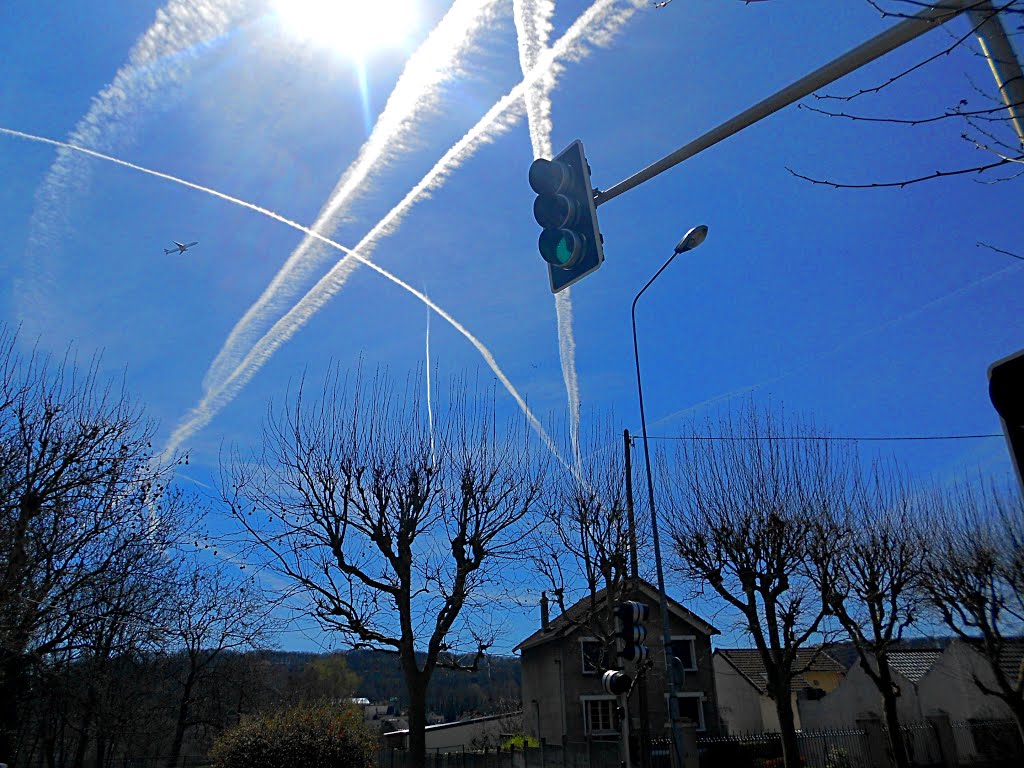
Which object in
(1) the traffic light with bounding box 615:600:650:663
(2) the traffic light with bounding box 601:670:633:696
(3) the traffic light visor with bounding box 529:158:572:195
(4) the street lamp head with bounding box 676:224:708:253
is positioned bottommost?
(2) the traffic light with bounding box 601:670:633:696

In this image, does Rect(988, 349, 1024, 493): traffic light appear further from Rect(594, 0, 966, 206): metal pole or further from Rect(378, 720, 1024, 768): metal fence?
Rect(378, 720, 1024, 768): metal fence

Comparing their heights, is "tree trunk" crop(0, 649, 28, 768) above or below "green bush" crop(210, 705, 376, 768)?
above

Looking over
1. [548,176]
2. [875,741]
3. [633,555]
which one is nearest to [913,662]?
[875,741]

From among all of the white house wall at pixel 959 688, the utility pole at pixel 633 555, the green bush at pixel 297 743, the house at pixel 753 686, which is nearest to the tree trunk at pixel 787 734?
the utility pole at pixel 633 555

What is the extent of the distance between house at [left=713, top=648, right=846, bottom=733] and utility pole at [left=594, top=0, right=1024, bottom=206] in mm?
42482

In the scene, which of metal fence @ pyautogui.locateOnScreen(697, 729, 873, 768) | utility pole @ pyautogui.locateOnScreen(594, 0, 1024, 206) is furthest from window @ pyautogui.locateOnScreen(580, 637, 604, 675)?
utility pole @ pyautogui.locateOnScreen(594, 0, 1024, 206)

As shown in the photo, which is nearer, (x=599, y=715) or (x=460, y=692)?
(x=599, y=715)

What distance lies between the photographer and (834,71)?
4027mm

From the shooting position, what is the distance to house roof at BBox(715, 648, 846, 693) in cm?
4344

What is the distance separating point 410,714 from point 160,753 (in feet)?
83.3

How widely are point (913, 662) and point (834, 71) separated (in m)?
42.6

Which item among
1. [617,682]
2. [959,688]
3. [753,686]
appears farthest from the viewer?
[753,686]

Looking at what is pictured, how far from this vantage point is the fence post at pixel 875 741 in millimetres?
28078

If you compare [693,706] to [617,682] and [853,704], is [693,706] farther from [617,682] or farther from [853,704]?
[617,682]
